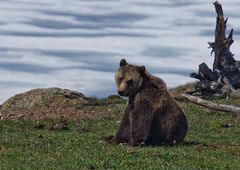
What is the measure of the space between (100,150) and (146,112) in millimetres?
1726

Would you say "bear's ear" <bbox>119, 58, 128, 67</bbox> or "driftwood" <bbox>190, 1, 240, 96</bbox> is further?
"driftwood" <bbox>190, 1, 240, 96</bbox>

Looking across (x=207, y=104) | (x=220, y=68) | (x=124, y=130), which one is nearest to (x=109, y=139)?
(x=124, y=130)

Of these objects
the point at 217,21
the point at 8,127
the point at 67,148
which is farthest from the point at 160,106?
the point at 217,21

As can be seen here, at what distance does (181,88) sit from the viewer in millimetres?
41500

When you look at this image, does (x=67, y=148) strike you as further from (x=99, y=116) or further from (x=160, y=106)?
(x=99, y=116)

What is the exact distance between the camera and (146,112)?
61.5ft

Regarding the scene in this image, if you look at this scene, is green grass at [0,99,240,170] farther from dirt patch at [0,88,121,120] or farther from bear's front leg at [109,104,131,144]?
dirt patch at [0,88,121,120]

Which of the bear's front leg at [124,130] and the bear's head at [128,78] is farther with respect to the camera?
the bear's front leg at [124,130]

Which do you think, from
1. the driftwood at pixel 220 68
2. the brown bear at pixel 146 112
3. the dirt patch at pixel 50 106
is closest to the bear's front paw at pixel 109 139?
the brown bear at pixel 146 112

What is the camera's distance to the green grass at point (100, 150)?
51.1 ft

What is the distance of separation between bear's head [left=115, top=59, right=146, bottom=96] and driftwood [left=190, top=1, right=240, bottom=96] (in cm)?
2175

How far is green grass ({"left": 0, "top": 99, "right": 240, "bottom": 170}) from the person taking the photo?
1558 cm

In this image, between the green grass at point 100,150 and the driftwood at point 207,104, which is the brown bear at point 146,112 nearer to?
the green grass at point 100,150

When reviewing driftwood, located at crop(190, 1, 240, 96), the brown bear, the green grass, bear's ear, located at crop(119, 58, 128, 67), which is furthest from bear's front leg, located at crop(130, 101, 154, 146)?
driftwood, located at crop(190, 1, 240, 96)
